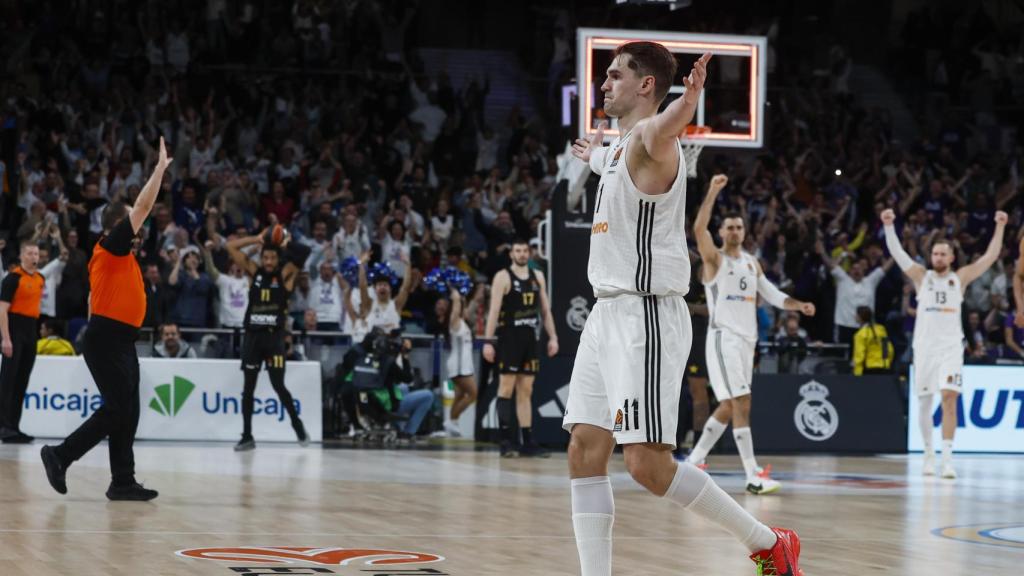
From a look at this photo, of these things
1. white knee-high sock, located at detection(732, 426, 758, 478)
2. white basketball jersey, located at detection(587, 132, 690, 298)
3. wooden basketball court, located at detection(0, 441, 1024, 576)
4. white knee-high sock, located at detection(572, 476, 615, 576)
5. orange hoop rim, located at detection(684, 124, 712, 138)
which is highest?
orange hoop rim, located at detection(684, 124, 712, 138)

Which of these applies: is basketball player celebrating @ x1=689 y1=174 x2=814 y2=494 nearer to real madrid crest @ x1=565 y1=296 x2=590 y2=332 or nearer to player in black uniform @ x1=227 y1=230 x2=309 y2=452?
real madrid crest @ x1=565 y1=296 x2=590 y2=332

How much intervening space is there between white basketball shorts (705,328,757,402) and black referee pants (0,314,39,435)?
7.79m

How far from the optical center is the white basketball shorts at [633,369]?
5.59 metres

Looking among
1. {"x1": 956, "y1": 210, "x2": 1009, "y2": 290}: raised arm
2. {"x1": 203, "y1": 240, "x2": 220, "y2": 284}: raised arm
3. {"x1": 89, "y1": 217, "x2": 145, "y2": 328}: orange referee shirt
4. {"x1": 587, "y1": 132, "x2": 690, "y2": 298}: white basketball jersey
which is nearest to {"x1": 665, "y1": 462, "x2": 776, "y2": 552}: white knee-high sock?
{"x1": 587, "y1": 132, "x2": 690, "y2": 298}: white basketball jersey

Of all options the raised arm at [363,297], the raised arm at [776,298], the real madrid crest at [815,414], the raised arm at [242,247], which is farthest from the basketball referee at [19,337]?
the real madrid crest at [815,414]

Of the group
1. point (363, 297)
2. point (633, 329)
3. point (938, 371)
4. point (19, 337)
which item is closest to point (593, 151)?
point (633, 329)

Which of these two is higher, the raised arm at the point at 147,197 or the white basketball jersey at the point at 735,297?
the raised arm at the point at 147,197

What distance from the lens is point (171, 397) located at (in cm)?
1716

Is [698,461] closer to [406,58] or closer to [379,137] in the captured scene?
[379,137]

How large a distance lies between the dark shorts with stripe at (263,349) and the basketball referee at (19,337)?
2360 millimetres

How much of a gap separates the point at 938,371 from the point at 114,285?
9.00m

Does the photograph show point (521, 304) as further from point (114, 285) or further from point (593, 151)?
point (593, 151)

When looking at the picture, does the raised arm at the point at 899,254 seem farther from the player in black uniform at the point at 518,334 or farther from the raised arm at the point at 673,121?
the raised arm at the point at 673,121

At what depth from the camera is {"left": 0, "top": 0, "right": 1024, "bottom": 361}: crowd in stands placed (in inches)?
773
